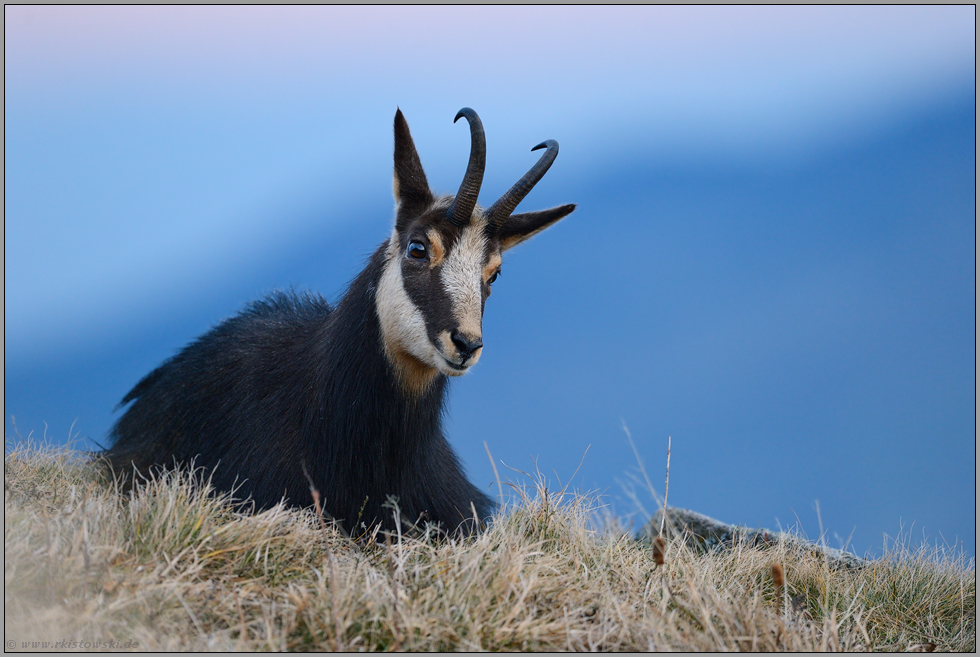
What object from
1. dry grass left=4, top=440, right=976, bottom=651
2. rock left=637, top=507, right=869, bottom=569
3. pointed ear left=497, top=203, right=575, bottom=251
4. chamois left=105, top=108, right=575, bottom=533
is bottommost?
rock left=637, top=507, right=869, bottom=569

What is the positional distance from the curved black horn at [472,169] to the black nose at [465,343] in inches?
37.1

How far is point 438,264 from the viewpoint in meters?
5.05

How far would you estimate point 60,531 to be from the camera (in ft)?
11.9

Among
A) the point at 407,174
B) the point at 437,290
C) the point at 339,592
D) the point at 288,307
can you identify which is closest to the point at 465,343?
the point at 437,290

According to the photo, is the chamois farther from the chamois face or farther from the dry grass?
the dry grass

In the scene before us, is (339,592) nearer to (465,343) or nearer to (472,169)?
(465,343)

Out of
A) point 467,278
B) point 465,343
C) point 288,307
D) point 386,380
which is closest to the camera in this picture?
point 465,343

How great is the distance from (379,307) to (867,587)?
3934 millimetres

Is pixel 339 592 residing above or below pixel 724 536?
above

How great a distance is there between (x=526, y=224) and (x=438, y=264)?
1002mm

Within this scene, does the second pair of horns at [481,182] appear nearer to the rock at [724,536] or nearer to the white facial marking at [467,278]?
the white facial marking at [467,278]

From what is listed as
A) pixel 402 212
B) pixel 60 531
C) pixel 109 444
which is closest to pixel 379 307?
pixel 402 212

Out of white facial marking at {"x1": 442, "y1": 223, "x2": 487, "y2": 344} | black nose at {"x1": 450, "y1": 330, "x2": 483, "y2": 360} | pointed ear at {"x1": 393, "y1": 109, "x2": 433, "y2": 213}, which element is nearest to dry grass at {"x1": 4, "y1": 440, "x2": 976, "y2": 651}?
black nose at {"x1": 450, "y1": 330, "x2": 483, "y2": 360}

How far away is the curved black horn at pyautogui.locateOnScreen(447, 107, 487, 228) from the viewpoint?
496 centimetres
